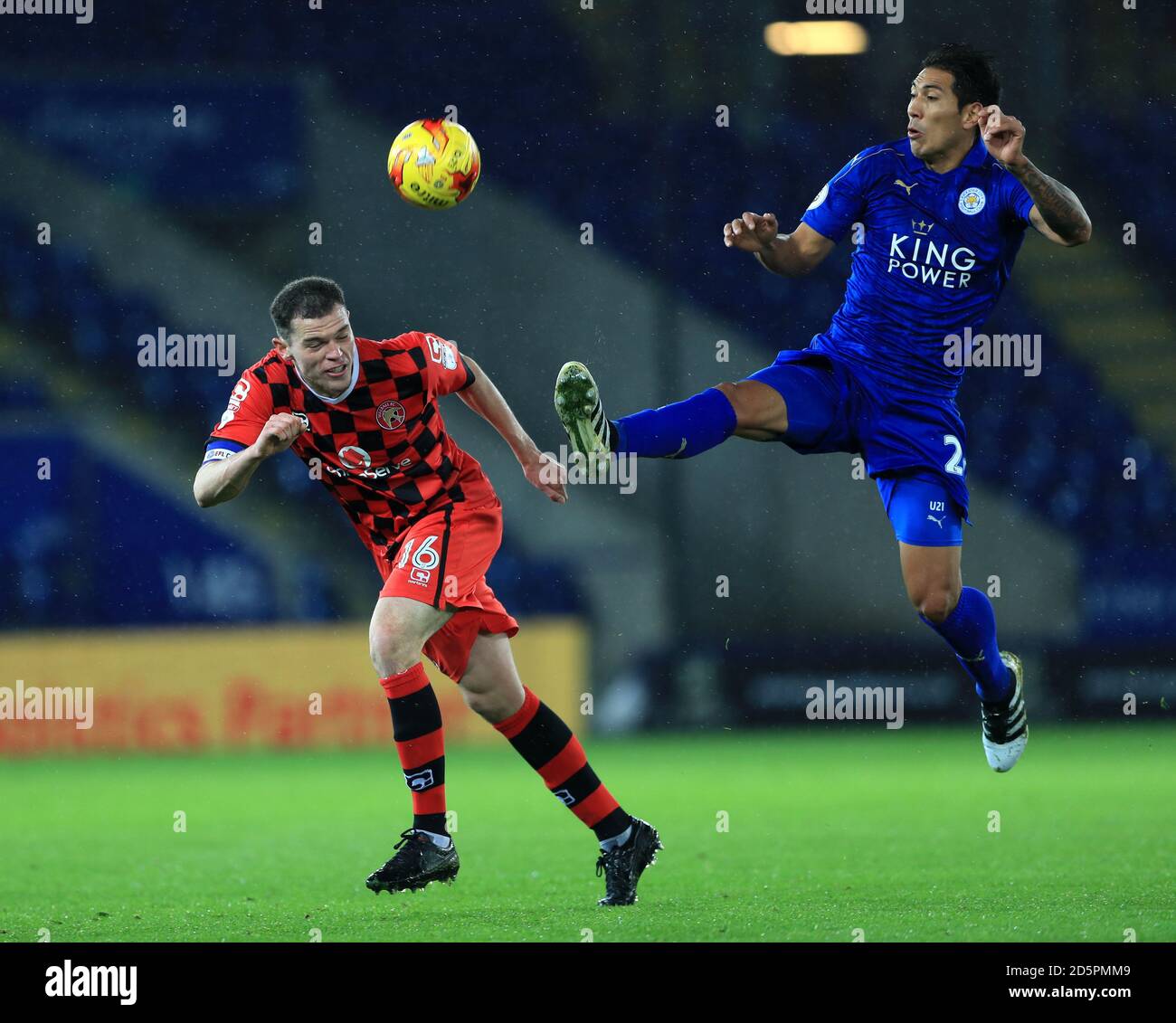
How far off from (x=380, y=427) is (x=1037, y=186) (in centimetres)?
201

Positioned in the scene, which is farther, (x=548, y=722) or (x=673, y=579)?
(x=673, y=579)

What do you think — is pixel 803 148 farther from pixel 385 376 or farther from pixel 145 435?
pixel 385 376

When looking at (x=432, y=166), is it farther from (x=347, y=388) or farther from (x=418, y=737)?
(x=418, y=737)

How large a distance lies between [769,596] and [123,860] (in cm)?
686

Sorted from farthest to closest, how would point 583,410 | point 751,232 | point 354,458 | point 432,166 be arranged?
point 432,166
point 354,458
point 751,232
point 583,410

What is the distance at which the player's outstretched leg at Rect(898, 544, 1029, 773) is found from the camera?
5426mm

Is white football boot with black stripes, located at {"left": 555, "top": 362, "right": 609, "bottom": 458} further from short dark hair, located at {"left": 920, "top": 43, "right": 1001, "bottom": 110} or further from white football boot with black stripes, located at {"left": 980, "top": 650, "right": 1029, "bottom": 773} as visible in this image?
white football boot with black stripes, located at {"left": 980, "top": 650, "right": 1029, "bottom": 773}

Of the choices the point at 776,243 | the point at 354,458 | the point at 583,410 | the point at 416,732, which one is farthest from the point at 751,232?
the point at 416,732

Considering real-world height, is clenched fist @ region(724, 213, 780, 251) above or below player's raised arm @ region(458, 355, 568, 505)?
above

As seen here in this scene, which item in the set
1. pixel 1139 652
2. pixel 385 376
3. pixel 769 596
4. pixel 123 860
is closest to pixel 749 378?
pixel 385 376

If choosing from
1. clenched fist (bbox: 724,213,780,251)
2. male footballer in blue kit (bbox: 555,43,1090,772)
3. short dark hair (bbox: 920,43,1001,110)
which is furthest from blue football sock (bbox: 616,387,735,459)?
short dark hair (bbox: 920,43,1001,110)

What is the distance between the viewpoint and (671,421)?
4941mm

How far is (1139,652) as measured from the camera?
433 inches

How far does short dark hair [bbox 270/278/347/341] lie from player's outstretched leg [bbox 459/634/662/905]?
109cm
